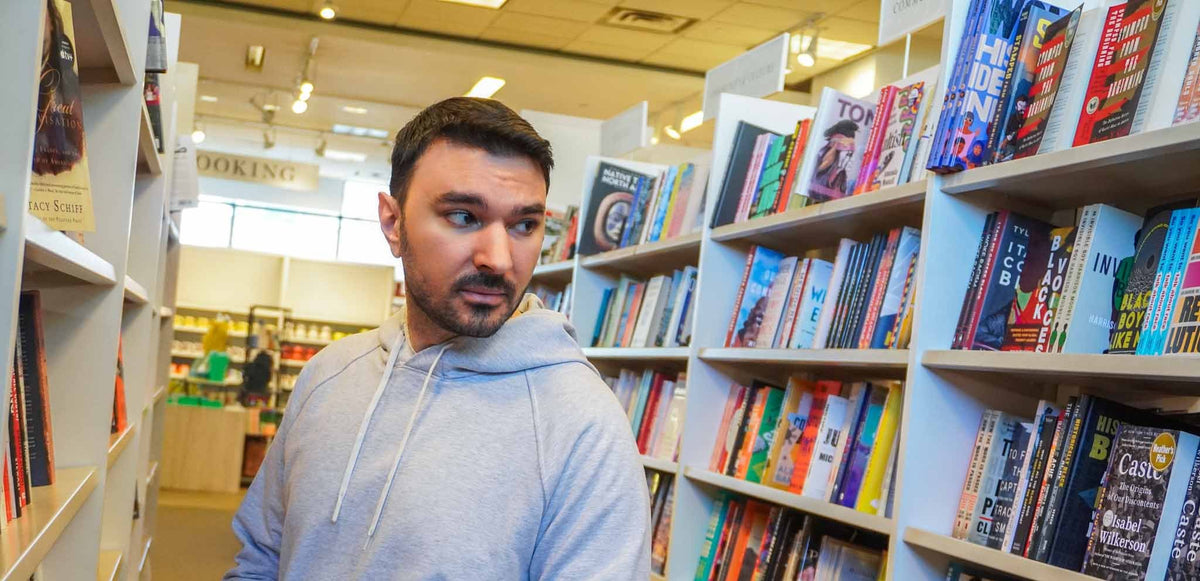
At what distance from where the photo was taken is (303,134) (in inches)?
502

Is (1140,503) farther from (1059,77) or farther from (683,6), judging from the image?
(683,6)

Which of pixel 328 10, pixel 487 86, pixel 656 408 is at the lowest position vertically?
pixel 656 408

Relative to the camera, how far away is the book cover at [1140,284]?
5.30 ft

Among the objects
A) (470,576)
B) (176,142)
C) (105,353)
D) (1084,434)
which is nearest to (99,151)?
(105,353)

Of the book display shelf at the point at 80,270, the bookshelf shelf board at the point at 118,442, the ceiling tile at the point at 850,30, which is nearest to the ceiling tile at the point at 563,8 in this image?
the ceiling tile at the point at 850,30

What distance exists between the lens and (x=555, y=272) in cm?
439

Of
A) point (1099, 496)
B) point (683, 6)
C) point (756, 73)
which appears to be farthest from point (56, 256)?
point (683, 6)

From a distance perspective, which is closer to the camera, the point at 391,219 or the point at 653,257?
the point at 391,219

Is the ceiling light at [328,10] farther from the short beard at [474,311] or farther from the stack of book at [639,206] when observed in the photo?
the short beard at [474,311]

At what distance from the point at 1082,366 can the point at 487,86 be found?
26.0 ft

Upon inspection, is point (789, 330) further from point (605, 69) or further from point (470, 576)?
point (605, 69)

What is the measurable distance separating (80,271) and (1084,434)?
1.41 meters

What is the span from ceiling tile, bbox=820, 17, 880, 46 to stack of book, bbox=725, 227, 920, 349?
14.8 ft

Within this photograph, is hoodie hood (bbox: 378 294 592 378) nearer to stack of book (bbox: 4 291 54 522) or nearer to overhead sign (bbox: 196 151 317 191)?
stack of book (bbox: 4 291 54 522)
